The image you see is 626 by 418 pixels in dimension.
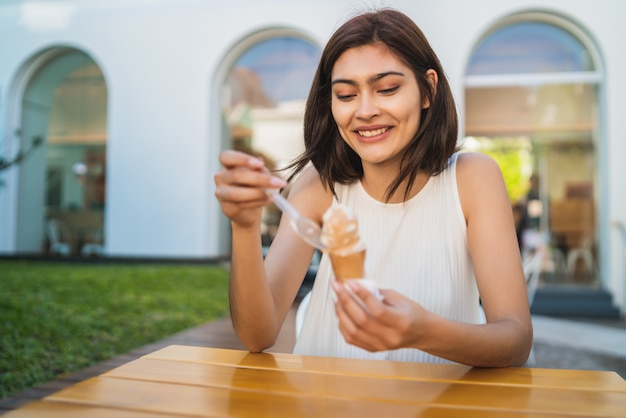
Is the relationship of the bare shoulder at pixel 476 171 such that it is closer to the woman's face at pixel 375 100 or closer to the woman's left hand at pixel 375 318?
the woman's face at pixel 375 100

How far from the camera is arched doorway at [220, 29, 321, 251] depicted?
8.77 metres

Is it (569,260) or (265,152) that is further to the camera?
(265,152)

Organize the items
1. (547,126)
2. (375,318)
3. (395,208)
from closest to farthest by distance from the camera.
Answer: (375,318)
(395,208)
(547,126)

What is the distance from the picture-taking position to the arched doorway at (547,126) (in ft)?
25.0

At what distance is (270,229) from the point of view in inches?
324

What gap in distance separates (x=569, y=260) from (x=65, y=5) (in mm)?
8791

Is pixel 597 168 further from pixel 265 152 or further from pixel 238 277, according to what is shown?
pixel 238 277

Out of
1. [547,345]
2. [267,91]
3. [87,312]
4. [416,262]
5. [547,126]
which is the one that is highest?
[267,91]

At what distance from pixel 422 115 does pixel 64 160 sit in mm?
10053

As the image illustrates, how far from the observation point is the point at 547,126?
332 inches

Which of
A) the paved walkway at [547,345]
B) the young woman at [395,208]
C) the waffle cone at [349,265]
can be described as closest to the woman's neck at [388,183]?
the young woman at [395,208]

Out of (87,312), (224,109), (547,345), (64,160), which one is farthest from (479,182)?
(64,160)

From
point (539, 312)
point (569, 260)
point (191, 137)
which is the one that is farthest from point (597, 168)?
point (191, 137)

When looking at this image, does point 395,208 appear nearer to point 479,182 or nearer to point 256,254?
point 479,182
